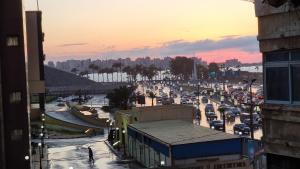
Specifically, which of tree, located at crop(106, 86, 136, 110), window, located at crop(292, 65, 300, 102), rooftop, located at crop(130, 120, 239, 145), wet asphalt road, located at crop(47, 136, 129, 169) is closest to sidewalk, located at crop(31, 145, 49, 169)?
wet asphalt road, located at crop(47, 136, 129, 169)

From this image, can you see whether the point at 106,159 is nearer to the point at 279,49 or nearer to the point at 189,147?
the point at 189,147

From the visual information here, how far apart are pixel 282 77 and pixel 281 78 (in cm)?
4

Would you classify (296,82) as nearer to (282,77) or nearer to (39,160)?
(282,77)

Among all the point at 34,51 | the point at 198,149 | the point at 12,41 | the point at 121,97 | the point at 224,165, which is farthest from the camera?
the point at 121,97

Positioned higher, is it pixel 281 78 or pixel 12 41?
pixel 12 41

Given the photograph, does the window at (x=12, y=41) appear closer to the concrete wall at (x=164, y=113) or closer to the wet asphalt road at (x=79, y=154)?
the wet asphalt road at (x=79, y=154)

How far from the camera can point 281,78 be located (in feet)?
35.1

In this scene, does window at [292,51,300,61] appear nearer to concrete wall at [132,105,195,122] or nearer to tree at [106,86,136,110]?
concrete wall at [132,105,195,122]

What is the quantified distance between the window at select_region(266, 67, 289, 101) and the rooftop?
17.5 meters

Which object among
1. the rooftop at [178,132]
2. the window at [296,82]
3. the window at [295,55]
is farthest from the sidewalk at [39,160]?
the window at [295,55]

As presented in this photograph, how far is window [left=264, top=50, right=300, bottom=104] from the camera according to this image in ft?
34.0

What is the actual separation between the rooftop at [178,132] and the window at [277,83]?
57.5 feet

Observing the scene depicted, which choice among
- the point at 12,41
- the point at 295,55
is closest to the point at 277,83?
the point at 295,55

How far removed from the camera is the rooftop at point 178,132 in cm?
2915
